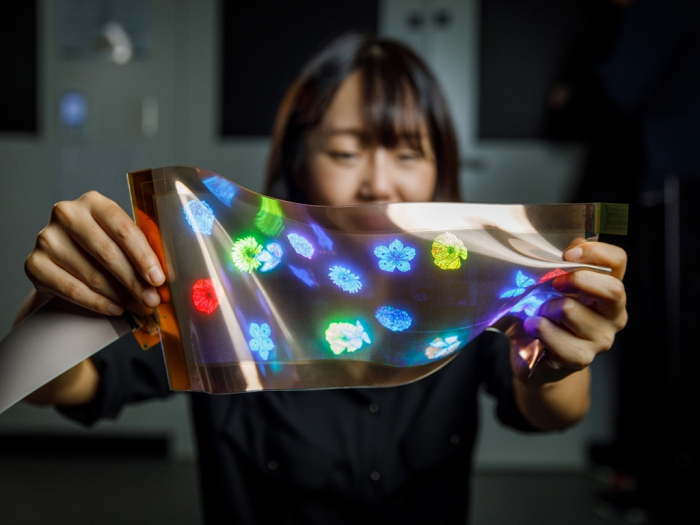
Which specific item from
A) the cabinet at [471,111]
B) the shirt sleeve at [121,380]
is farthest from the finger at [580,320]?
the cabinet at [471,111]

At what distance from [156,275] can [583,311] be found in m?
0.30

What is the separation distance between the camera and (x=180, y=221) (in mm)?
345

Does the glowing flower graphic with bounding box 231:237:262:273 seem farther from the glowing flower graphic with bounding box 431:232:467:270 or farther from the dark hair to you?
the dark hair

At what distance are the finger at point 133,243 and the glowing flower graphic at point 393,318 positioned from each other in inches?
6.3

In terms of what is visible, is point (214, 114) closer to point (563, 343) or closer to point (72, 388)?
point (72, 388)

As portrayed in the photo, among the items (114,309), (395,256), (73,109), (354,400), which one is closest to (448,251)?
(395,256)

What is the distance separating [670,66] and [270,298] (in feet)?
4.43

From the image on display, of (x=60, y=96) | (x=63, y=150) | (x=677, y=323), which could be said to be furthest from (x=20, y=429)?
(x=677, y=323)

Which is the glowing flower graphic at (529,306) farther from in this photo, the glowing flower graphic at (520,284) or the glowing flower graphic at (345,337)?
the glowing flower graphic at (345,337)

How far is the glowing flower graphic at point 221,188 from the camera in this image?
34 centimetres

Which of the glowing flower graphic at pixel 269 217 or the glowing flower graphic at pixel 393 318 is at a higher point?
the glowing flower graphic at pixel 269 217

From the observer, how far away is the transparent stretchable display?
13.4 inches

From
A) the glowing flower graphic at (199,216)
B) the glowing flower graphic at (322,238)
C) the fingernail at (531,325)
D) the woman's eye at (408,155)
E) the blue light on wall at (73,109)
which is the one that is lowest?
the fingernail at (531,325)

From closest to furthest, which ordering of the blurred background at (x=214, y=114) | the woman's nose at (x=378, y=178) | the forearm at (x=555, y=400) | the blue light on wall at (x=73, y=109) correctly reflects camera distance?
the forearm at (x=555, y=400), the woman's nose at (x=378, y=178), the blurred background at (x=214, y=114), the blue light on wall at (x=73, y=109)
